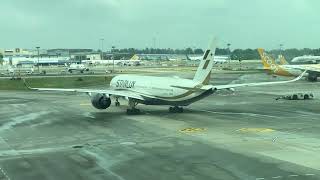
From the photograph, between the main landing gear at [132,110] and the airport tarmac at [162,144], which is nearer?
the airport tarmac at [162,144]

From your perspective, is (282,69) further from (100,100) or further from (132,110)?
(100,100)

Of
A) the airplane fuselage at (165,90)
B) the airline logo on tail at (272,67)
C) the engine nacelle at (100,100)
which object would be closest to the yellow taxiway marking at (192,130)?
the airplane fuselage at (165,90)

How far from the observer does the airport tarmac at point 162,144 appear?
2338 cm

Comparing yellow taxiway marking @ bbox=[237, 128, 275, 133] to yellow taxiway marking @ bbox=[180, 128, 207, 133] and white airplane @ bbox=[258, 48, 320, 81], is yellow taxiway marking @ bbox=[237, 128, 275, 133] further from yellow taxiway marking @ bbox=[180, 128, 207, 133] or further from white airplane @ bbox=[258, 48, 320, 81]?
white airplane @ bbox=[258, 48, 320, 81]

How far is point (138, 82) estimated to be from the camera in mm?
52531

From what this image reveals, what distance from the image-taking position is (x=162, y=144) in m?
31.7

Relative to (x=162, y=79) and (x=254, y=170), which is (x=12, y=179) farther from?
(x=162, y=79)

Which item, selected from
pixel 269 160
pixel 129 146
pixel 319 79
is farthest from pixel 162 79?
pixel 319 79

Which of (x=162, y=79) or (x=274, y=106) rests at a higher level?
(x=162, y=79)

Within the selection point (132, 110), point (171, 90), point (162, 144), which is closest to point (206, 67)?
point (171, 90)

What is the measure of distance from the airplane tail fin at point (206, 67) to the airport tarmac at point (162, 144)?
3.53 meters

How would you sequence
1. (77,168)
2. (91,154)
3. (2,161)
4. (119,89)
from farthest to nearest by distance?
(119,89)
(91,154)
(2,161)
(77,168)

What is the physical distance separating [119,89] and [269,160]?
32296 millimetres

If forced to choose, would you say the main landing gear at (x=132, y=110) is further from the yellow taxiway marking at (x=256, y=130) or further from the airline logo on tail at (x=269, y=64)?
the airline logo on tail at (x=269, y=64)
